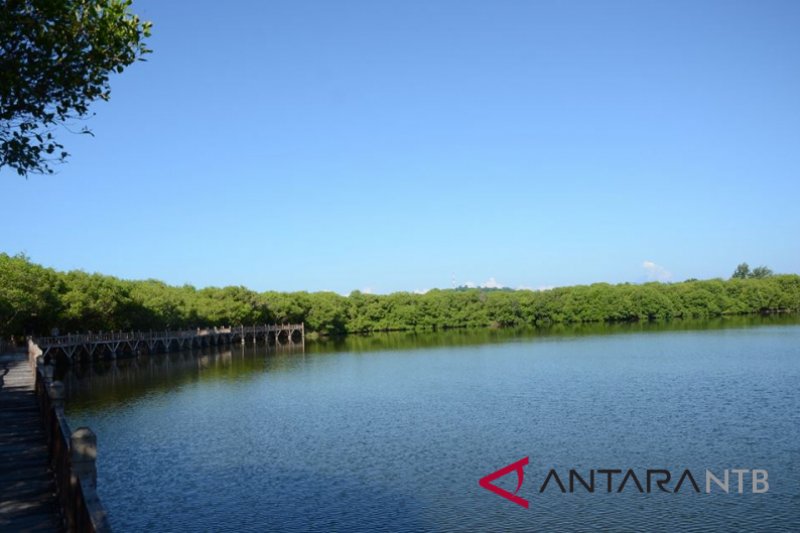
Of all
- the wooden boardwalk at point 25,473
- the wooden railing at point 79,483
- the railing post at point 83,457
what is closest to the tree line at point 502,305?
the wooden boardwalk at point 25,473

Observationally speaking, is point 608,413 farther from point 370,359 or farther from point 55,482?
point 370,359

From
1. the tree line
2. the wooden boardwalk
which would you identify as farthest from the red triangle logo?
the tree line

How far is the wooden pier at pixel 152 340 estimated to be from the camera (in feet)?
196

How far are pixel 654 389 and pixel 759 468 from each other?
15233mm

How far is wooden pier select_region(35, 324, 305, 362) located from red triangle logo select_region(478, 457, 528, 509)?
44011 millimetres

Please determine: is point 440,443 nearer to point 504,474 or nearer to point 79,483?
point 504,474

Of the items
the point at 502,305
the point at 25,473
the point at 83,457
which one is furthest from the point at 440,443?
the point at 502,305

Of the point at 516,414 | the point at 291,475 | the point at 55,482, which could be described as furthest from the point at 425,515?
the point at 516,414

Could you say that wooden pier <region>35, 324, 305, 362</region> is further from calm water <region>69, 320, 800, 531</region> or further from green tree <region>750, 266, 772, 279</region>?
green tree <region>750, 266, 772, 279</region>

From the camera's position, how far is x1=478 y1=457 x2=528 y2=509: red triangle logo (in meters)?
17.2

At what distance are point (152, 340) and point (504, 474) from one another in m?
66.1

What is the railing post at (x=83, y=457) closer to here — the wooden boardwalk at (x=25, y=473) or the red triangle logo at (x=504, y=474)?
the wooden boardwalk at (x=25, y=473)

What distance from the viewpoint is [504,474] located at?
19.3m

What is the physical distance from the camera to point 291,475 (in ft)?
65.7
